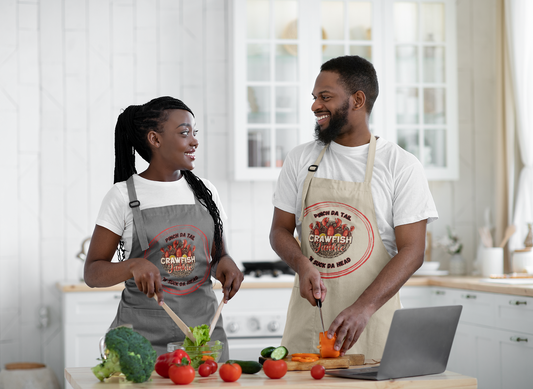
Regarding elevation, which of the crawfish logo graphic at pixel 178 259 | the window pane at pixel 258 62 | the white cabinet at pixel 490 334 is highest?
the window pane at pixel 258 62

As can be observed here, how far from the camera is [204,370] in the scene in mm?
1279

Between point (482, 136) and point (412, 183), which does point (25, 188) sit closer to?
point (412, 183)

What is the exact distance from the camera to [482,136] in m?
3.88

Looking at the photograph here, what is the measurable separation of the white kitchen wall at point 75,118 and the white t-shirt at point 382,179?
172 cm

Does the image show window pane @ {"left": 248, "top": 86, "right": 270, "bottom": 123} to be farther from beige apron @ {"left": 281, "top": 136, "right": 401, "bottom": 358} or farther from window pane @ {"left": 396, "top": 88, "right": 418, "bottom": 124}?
beige apron @ {"left": 281, "top": 136, "right": 401, "bottom": 358}

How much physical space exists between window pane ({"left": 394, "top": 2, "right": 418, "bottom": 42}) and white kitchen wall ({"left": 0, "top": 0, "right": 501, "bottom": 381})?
494 millimetres

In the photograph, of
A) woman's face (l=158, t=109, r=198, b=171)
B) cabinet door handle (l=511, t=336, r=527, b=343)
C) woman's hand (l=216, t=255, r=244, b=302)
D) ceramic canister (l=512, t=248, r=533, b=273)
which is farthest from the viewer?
ceramic canister (l=512, t=248, r=533, b=273)

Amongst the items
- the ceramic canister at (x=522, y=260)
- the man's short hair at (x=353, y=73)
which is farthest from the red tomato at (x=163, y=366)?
the ceramic canister at (x=522, y=260)

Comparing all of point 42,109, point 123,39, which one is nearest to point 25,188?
point 42,109

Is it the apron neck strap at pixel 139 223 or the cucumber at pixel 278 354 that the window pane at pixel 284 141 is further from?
the cucumber at pixel 278 354

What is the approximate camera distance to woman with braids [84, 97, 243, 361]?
5.30ft

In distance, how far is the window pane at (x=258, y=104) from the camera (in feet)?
11.4

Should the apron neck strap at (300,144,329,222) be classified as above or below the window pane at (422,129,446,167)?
below

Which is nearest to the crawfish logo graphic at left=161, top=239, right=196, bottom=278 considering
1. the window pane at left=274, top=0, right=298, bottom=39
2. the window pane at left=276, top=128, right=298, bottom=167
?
the window pane at left=276, top=128, right=298, bottom=167
